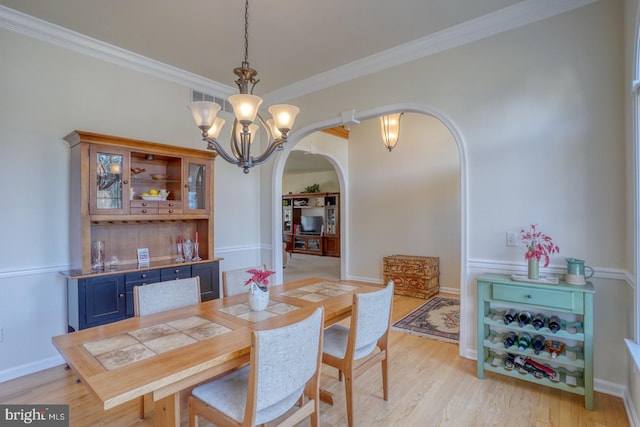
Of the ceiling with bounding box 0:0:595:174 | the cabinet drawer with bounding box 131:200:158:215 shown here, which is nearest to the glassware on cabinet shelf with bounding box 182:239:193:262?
the cabinet drawer with bounding box 131:200:158:215

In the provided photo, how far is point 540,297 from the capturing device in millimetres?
2373

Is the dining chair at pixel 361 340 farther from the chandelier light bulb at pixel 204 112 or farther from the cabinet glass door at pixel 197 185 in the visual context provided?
the cabinet glass door at pixel 197 185

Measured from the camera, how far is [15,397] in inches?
94.2

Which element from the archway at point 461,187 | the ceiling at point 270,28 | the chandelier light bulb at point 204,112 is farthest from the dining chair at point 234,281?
the ceiling at point 270,28

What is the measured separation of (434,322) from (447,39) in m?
3.17

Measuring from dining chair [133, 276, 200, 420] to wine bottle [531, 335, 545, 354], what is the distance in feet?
8.50

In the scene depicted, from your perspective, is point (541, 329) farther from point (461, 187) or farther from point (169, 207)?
point (169, 207)

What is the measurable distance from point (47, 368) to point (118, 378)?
7.88 ft

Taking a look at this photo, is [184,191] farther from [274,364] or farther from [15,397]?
[274,364]

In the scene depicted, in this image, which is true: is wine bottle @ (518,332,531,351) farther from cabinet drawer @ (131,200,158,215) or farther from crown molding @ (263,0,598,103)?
cabinet drawer @ (131,200,158,215)

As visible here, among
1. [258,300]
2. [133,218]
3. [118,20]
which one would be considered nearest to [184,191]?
[133,218]

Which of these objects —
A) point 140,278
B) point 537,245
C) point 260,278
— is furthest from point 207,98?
point 537,245

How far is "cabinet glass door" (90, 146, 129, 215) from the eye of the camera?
280 centimetres

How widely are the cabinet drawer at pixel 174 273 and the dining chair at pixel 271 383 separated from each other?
1788 millimetres
